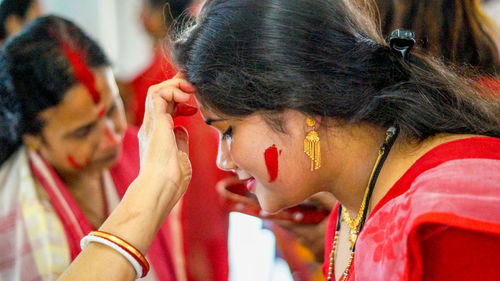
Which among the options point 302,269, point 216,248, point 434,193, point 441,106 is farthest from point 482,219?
point 216,248

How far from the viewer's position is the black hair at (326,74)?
97 centimetres

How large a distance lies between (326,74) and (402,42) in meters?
0.13

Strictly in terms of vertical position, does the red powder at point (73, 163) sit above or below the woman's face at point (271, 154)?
below

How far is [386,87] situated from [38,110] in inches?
30.9

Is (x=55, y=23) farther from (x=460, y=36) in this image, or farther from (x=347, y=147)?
(x=460, y=36)

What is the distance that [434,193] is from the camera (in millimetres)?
808

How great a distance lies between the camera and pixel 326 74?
0.98 meters

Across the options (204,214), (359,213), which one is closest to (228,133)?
(359,213)

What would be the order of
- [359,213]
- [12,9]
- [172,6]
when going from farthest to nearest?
[172,6], [12,9], [359,213]

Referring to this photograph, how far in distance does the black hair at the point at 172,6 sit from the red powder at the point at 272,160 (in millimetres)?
786

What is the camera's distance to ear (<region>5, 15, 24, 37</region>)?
63.7 inches

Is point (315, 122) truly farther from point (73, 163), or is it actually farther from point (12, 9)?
point (12, 9)

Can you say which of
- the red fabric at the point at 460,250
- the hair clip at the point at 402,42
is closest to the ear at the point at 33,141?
the hair clip at the point at 402,42

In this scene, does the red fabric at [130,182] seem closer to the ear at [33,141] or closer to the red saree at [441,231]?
the ear at [33,141]
